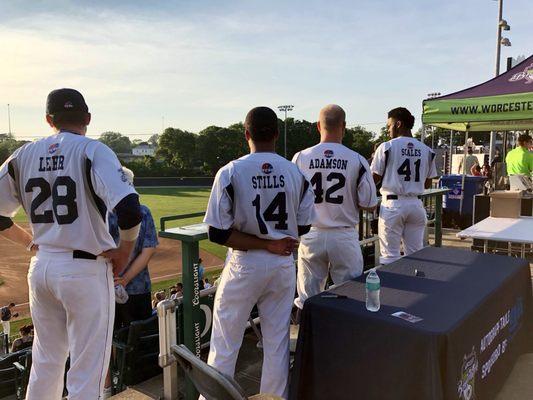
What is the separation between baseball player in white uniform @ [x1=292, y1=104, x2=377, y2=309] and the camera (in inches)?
137

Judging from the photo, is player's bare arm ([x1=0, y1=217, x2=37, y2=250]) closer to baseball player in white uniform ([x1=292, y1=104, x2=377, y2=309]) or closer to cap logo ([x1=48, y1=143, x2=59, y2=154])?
cap logo ([x1=48, y1=143, x2=59, y2=154])

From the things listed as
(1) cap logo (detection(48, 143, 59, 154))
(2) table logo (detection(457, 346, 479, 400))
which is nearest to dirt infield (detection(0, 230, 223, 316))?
(1) cap logo (detection(48, 143, 59, 154))

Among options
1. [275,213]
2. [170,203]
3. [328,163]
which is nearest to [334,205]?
[328,163]

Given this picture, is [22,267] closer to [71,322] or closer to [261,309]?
[71,322]

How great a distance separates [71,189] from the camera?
2.44 metres

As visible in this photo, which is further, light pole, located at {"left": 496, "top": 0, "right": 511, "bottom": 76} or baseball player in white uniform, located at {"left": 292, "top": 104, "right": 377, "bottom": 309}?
light pole, located at {"left": 496, "top": 0, "right": 511, "bottom": 76}

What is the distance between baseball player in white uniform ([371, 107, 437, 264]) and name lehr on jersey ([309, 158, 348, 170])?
5.04 ft

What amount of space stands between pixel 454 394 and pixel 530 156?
762 centimetres

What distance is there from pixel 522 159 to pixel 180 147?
7420 cm

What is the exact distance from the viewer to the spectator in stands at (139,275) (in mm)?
3430

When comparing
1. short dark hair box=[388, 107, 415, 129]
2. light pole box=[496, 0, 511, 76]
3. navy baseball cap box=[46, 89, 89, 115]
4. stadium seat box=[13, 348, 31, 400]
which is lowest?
stadium seat box=[13, 348, 31, 400]

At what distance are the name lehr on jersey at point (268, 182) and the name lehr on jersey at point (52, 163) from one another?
104 cm

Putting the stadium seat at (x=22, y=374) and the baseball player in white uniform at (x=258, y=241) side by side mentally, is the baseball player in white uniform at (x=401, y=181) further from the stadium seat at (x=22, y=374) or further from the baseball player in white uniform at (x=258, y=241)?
the stadium seat at (x=22, y=374)

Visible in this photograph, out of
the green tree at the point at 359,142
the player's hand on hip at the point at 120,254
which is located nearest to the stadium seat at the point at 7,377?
the player's hand on hip at the point at 120,254
